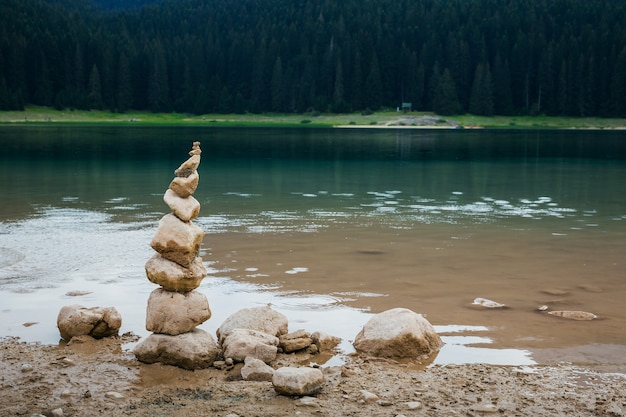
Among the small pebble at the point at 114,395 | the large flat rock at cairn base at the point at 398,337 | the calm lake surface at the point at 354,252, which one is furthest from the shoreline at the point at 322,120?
the small pebble at the point at 114,395

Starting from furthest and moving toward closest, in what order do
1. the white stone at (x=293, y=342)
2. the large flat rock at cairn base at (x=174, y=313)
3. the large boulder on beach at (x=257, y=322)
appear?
1. the large boulder on beach at (x=257, y=322)
2. the white stone at (x=293, y=342)
3. the large flat rock at cairn base at (x=174, y=313)

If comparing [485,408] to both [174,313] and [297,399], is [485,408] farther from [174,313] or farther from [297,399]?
[174,313]

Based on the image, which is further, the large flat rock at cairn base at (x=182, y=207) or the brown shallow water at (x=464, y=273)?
the brown shallow water at (x=464, y=273)

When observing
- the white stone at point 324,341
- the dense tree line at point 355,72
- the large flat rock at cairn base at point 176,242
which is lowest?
the white stone at point 324,341

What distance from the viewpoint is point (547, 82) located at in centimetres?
16562

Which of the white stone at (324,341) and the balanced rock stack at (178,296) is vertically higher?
the balanced rock stack at (178,296)

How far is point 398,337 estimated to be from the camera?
10695 mm

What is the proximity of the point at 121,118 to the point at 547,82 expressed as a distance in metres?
92.5

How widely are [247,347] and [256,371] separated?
72 cm

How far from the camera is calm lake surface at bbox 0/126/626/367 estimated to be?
41.0ft

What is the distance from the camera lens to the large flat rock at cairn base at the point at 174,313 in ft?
34.9

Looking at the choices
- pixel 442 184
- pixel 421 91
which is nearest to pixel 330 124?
pixel 421 91

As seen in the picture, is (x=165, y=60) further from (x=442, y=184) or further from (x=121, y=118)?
(x=442, y=184)

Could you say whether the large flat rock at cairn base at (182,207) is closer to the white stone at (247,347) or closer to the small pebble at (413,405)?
the white stone at (247,347)
